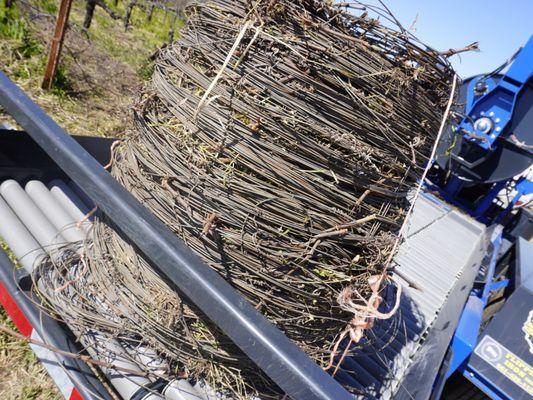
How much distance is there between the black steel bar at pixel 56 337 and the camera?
4.65 ft

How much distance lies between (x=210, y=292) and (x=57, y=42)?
15.8 ft

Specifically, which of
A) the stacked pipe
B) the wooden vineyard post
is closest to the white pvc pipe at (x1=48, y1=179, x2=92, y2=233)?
the stacked pipe

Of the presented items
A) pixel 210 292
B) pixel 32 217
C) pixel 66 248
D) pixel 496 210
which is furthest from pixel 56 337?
pixel 496 210

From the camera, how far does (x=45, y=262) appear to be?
1725 mm

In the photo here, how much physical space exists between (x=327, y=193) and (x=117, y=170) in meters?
0.90

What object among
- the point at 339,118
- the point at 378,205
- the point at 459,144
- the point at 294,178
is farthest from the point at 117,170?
the point at 459,144

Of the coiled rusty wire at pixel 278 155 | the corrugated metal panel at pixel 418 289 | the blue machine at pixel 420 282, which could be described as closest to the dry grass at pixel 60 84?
the blue machine at pixel 420 282

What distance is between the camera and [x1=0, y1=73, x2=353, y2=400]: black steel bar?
96 centimetres

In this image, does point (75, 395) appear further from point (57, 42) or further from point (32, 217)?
point (57, 42)

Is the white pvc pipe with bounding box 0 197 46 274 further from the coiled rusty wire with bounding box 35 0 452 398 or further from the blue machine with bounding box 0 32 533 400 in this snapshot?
the coiled rusty wire with bounding box 35 0 452 398

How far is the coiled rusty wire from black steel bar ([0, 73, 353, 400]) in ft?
0.52

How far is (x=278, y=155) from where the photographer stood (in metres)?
1.19

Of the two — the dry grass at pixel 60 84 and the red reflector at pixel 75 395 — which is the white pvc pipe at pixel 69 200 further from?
the red reflector at pixel 75 395

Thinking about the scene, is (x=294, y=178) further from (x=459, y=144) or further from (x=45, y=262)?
(x=459, y=144)
